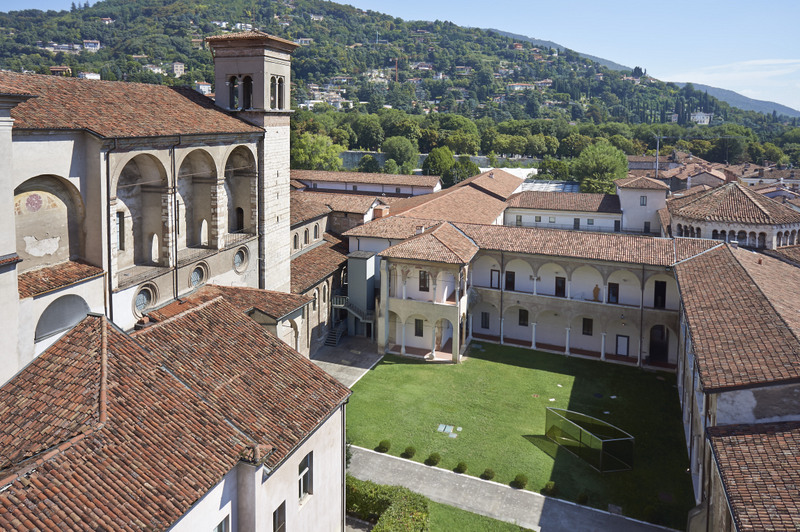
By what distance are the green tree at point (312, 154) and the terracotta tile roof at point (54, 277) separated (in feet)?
252

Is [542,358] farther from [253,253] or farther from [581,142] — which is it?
[581,142]

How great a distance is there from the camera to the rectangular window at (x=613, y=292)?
41.9 metres

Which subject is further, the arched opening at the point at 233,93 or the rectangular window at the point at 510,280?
the rectangular window at the point at 510,280

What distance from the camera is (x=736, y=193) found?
149ft

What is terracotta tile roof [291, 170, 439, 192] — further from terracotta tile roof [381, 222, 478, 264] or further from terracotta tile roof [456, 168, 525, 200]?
terracotta tile roof [381, 222, 478, 264]

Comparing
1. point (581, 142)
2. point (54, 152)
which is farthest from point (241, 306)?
point (581, 142)

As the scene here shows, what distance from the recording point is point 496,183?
3105 inches

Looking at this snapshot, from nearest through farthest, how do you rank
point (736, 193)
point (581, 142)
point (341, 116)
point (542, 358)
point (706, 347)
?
point (706, 347), point (542, 358), point (736, 193), point (581, 142), point (341, 116)

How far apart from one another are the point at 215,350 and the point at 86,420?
507 centimetres

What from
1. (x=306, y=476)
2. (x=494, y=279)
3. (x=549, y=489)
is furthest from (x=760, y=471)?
(x=494, y=279)

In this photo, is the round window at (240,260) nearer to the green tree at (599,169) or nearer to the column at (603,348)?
the column at (603,348)

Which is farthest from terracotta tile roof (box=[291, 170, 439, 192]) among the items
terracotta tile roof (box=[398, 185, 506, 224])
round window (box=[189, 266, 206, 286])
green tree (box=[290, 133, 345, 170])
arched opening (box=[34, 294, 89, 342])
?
arched opening (box=[34, 294, 89, 342])

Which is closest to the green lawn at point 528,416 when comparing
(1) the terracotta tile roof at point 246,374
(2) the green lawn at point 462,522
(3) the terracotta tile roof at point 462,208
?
(2) the green lawn at point 462,522

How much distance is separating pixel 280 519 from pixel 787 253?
37.8 meters
